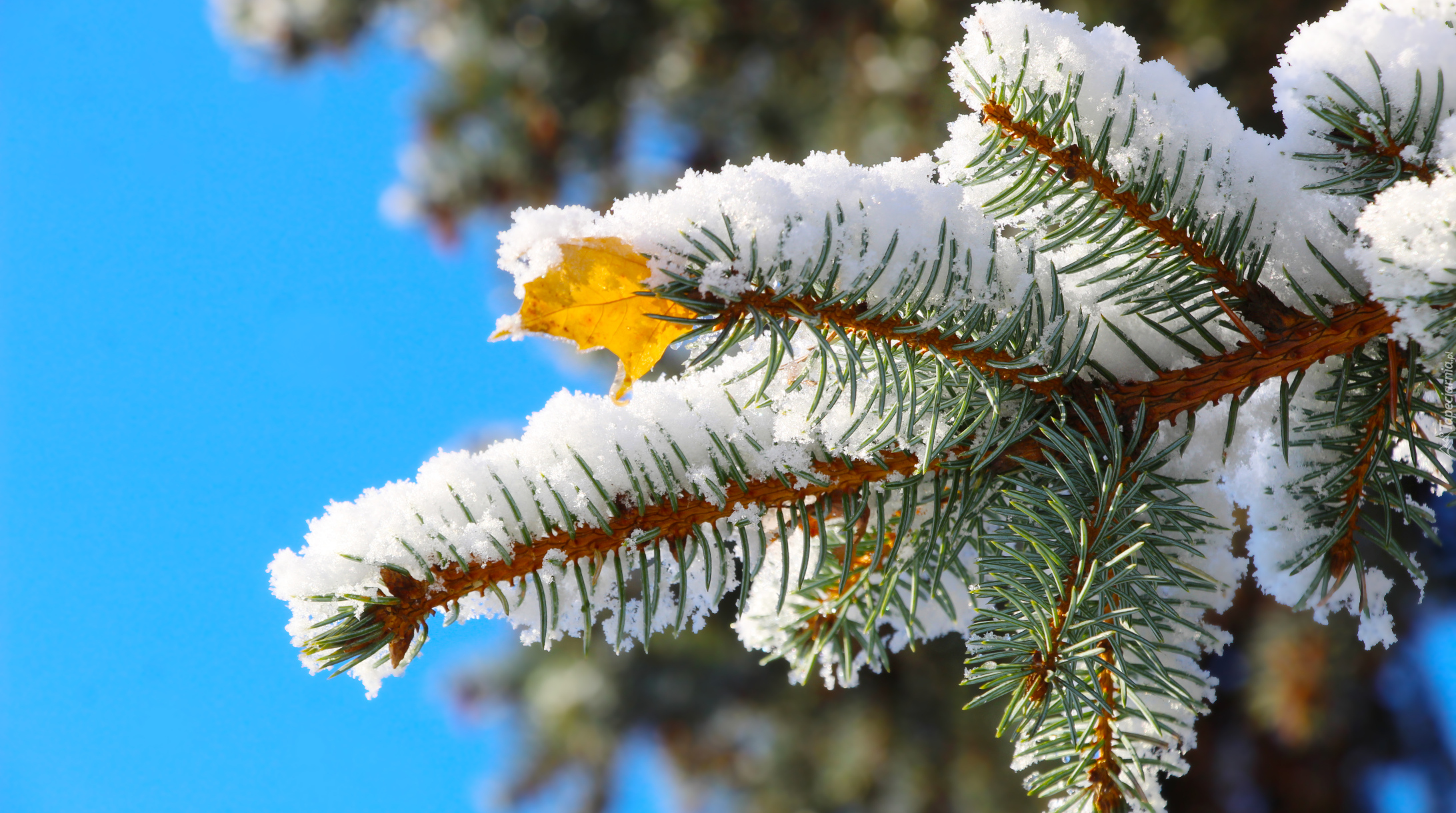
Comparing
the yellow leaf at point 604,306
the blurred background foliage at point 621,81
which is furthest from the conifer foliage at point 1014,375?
the blurred background foliage at point 621,81

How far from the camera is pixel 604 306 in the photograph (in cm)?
45

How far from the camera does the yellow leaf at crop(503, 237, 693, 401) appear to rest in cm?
43

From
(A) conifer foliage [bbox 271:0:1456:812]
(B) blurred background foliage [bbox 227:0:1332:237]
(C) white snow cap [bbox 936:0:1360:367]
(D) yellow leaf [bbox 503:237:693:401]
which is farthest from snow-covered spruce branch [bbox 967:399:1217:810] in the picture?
(B) blurred background foliage [bbox 227:0:1332:237]

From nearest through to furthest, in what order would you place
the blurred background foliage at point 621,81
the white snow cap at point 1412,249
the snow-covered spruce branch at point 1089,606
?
1. the white snow cap at point 1412,249
2. the snow-covered spruce branch at point 1089,606
3. the blurred background foliage at point 621,81

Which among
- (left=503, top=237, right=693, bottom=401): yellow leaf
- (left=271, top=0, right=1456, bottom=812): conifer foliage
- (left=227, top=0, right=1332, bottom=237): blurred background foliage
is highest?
(left=227, top=0, right=1332, bottom=237): blurred background foliage

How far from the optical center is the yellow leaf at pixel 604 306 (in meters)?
0.43

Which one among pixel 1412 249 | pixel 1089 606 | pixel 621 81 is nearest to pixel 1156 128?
pixel 1412 249

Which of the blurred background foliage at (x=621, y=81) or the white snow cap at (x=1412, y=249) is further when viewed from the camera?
the blurred background foliage at (x=621, y=81)

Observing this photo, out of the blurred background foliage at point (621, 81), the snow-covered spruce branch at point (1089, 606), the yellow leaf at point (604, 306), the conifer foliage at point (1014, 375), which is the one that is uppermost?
the blurred background foliage at point (621, 81)

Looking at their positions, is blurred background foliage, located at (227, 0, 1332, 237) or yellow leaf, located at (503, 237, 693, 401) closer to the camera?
yellow leaf, located at (503, 237, 693, 401)

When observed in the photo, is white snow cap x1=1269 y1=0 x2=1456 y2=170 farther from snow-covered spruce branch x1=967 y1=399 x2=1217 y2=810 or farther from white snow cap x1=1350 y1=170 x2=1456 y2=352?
snow-covered spruce branch x1=967 y1=399 x2=1217 y2=810

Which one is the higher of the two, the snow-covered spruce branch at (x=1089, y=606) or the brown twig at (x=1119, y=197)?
the brown twig at (x=1119, y=197)

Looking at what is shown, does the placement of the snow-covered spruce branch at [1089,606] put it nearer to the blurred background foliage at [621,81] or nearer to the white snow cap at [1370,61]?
the white snow cap at [1370,61]

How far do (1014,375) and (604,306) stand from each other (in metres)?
0.25
